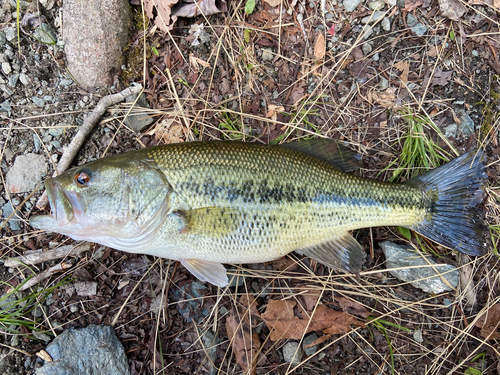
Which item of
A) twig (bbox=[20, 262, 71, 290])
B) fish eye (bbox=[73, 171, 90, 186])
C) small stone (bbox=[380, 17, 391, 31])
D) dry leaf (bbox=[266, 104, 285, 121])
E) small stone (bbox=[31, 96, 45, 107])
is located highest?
small stone (bbox=[380, 17, 391, 31])

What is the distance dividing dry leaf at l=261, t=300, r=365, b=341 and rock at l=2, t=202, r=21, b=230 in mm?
2778

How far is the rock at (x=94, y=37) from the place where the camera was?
339 centimetres

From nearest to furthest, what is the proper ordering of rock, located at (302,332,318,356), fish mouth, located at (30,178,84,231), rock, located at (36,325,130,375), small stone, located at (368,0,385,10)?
fish mouth, located at (30,178,84,231) → rock, located at (36,325,130,375) → rock, located at (302,332,318,356) → small stone, located at (368,0,385,10)

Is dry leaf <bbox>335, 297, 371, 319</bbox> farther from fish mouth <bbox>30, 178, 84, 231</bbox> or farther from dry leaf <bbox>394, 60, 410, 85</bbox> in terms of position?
fish mouth <bbox>30, 178, 84, 231</bbox>

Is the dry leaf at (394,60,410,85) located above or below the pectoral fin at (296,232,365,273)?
above

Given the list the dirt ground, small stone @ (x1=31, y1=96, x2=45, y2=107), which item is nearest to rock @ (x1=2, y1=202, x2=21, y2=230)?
the dirt ground

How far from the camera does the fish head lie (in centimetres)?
272

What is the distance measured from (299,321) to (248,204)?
4.70ft

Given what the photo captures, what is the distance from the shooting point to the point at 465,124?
11.7 ft

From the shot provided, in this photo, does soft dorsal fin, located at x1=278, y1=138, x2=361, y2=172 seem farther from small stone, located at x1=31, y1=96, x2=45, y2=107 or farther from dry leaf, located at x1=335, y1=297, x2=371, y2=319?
small stone, located at x1=31, y1=96, x2=45, y2=107

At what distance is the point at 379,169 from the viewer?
3.57 m

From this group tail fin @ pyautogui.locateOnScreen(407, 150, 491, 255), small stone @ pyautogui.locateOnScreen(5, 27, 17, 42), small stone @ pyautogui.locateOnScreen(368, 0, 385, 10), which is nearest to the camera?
tail fin @ pyautogui.locateOnScreen(407, 150, 491, 255)

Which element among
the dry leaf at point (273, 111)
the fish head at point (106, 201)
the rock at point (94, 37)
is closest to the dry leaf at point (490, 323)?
the dry leaf at point (273, 111)

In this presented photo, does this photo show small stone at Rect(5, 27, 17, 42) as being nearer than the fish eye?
No
